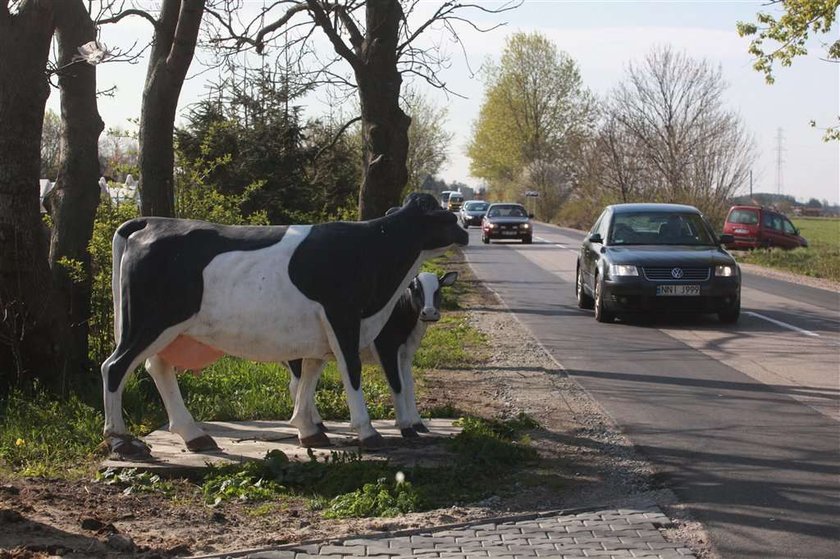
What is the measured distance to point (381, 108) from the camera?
1806 centimetres

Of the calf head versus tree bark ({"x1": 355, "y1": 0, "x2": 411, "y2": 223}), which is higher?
tree bark ({"x1": 355, "y1": 0, "x2": 411, "y2": 223})

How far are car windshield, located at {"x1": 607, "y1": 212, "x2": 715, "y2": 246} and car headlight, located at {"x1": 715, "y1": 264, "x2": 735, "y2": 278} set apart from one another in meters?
1.20

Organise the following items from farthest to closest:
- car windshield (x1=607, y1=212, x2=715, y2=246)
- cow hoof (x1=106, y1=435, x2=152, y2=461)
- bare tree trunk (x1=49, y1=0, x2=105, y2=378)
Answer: car windshield (x1=607, y1=212, x2=715, y2=246) < bare tree trunk (x1=49, y1=0, x2=105, y2=378) < cow hoof (x1=106, y1=435, x2=152, y2=461)

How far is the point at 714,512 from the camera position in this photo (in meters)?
6.71

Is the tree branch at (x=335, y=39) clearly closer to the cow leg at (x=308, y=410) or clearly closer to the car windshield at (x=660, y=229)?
the car windshield at (x=660, y=229)

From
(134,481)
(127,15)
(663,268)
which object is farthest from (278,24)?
(134,481)

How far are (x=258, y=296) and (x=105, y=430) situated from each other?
144 cm

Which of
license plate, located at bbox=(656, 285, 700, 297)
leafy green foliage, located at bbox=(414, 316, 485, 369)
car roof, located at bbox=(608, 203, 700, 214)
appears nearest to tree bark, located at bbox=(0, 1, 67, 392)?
leafy green foliage, located at bbox=(414, 316, 485, 369)

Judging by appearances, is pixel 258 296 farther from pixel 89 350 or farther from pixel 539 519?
pixel 89 350

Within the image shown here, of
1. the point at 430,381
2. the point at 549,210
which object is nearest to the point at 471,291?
the point at 430,381

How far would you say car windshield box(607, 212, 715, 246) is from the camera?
719 inches

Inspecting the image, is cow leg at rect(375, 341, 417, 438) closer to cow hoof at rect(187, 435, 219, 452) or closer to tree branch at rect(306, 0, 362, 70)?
cow hoof at rect(187, 435, 219, 452)

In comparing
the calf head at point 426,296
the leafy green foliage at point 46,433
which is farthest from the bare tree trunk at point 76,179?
the calf head at point 426,296

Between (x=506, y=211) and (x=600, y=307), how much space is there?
107ft
